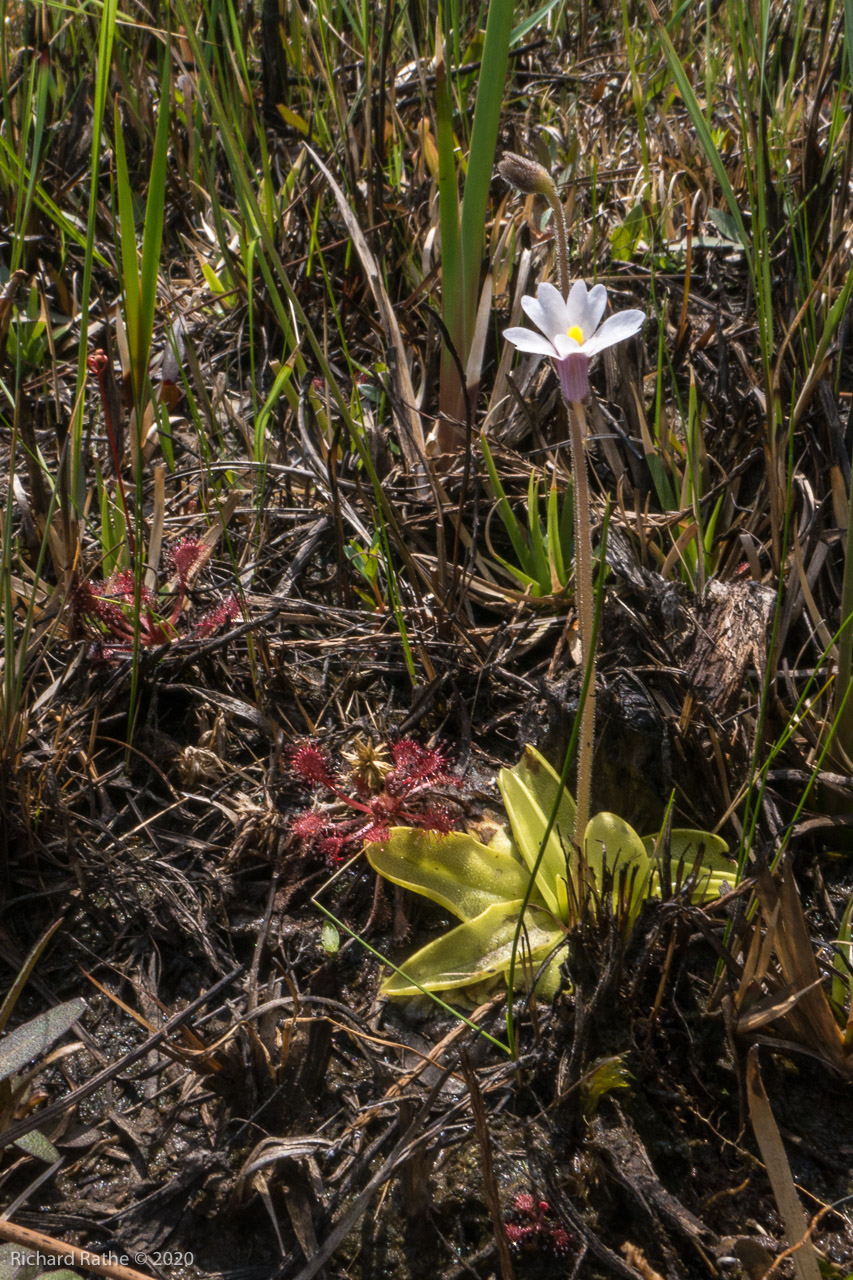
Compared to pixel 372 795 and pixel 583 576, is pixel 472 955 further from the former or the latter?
pixel 583 576

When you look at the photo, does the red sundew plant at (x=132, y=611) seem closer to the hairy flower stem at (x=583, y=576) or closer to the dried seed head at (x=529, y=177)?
the hairy flower stem at (x=583, y=576)

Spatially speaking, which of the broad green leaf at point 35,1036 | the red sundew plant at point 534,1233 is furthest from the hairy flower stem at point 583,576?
the broad green leaf at point 35,1036

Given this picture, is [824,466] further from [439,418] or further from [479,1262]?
[479,1262]

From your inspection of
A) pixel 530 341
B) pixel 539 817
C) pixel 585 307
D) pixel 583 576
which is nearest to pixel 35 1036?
pixel 539 817

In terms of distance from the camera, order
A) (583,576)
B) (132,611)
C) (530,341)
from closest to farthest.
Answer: (530,341), (583,576), (132,611)

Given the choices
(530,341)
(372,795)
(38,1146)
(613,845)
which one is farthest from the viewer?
(372,795)

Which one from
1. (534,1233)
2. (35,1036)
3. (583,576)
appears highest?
(583,576)

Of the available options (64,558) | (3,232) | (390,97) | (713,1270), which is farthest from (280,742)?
(390,97)
